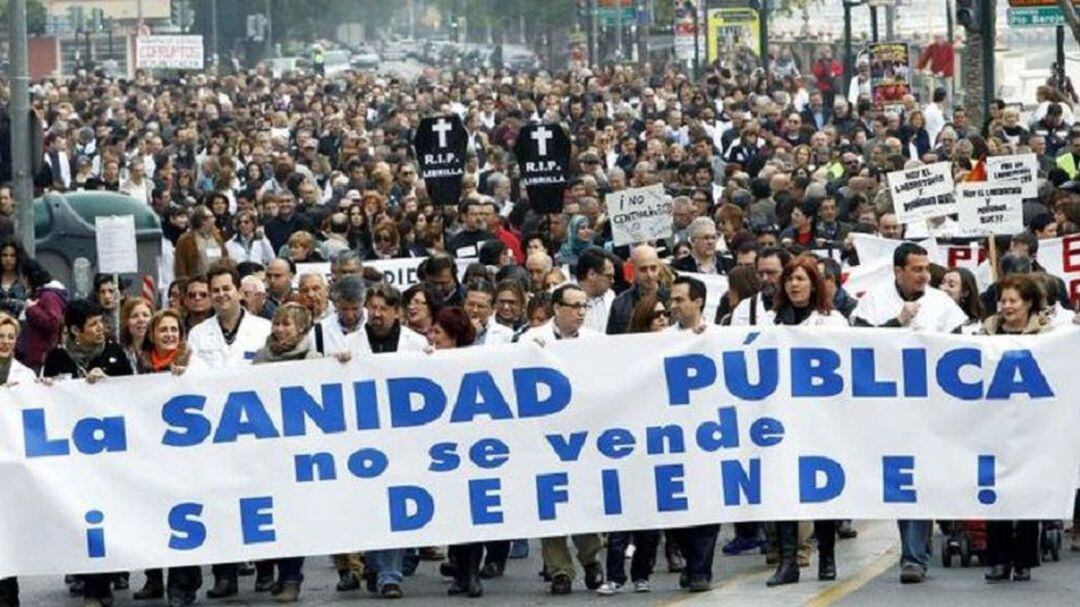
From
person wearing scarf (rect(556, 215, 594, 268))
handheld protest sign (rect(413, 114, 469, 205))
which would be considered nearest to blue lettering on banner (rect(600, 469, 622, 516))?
person wearing scarf (rect(556, 215, 594, 268))

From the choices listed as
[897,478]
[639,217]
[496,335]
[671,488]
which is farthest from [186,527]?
[639,217]

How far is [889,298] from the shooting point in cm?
1652

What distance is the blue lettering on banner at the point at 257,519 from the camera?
1474 centimetres

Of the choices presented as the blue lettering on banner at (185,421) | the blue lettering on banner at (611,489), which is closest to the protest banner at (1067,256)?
the blue lettering on banner at (611,489)

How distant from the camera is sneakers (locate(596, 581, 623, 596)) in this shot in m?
14.9

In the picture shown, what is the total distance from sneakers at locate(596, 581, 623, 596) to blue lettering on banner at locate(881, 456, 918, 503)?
3.97 ft

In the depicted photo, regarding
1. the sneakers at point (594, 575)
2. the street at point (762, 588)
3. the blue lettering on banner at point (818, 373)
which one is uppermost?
the blue lettering on banner at point (818, 373)

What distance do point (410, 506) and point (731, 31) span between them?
7009 cm

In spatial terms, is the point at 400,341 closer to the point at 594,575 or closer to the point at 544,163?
the point at 594,575

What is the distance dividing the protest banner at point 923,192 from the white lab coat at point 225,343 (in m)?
6.04

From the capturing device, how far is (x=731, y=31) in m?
84.3

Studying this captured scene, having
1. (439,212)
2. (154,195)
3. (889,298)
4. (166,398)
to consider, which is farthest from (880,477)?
(154,195)

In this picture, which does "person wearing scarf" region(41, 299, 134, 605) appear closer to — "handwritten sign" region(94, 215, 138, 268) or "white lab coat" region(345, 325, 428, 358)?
"white lab coat" region(345, 325, 428, 358)

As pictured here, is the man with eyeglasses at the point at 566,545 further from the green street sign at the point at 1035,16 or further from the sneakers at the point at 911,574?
the green street sign at the point at 1035,16
